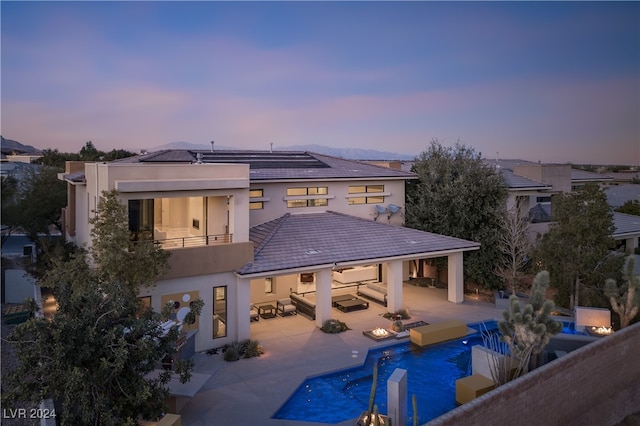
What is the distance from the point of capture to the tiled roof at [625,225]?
2956 centimetres

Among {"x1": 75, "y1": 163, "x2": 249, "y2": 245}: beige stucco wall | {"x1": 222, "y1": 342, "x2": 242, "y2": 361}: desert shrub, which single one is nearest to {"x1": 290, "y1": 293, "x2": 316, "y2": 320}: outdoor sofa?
{"x1": 222, "y1": 342, "x2": 242, "y2": 361}: desert shrub

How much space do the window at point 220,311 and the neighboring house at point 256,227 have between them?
0.04m

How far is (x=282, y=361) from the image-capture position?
16.3 m

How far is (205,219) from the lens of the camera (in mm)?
19984

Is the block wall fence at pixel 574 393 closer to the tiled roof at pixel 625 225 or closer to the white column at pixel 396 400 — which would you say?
the white column at pixel 396 400

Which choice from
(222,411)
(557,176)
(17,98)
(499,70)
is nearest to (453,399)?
(222,411)

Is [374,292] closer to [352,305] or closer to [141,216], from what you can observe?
[352,305]

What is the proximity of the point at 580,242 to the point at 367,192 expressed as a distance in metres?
11.5

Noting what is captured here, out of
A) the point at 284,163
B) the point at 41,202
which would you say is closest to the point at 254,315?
the point at 284,163

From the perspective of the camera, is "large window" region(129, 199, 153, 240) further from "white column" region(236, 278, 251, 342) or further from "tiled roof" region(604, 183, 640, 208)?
"tiled roof" region(604, 183, 640, 208)

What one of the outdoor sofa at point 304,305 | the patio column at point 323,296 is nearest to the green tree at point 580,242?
the patio column at point 323,296

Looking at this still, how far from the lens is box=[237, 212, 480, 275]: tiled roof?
18953 mm

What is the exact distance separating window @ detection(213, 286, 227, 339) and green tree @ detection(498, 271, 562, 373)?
999cm

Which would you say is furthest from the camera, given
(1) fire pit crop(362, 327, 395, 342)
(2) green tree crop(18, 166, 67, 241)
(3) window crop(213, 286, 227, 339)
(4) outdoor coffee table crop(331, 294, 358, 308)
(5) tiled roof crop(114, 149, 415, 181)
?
(2) green tree crop(18, 166, 67, 241)
